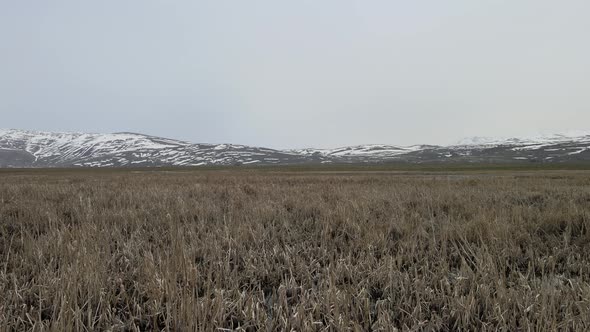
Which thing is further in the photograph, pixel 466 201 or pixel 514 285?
pixel 466 201

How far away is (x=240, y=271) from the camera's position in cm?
353

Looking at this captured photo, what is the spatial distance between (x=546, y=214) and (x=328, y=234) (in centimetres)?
361

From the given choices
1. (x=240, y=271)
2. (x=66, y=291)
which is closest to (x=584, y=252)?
(x=240, y=271)

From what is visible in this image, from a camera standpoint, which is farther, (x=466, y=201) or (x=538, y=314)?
(x=466, y=201)

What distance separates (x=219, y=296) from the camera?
7.82 feet

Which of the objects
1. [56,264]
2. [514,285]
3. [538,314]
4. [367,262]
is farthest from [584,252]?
[56,264]

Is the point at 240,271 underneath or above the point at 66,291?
underneath

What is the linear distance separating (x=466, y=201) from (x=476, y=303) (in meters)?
5.79

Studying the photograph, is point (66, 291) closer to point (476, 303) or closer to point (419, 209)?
point (476, 303)

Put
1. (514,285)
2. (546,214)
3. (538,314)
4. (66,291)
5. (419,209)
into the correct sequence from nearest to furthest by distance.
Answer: (538,314)
(66,291)
(514,285)
(546,214)
(419,209)

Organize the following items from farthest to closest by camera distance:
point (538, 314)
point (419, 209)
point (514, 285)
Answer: point (419, 209) < point (514, 285) < point (538, 314)

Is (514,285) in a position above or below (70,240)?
below

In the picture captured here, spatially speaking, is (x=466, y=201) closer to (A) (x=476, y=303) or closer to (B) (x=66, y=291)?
(A) (x=476, y=303)

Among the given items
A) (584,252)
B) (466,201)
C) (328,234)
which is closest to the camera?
(584,252)
